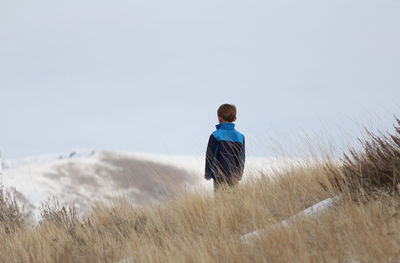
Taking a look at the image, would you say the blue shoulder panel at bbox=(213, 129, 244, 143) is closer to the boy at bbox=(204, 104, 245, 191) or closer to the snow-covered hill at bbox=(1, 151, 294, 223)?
the boy at bbox=(204, 104, 245, 191)

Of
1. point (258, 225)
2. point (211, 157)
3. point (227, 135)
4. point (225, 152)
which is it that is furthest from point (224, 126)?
point (258, 225)

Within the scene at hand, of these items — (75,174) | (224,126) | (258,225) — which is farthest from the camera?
(75,174)

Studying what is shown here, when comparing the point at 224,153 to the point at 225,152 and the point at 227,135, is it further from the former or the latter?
the point at 227,135

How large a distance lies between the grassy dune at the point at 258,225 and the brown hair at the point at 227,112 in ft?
3.34

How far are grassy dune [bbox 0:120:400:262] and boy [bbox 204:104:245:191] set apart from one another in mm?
318

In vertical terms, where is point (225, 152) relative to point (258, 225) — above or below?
above

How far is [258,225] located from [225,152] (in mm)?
1967

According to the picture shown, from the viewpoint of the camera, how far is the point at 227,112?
6.72 meters

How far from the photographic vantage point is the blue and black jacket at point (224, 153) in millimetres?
6641

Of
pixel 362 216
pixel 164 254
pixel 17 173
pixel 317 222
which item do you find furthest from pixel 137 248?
pixel 17 173

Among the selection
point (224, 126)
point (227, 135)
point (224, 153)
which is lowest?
point (224, 153)

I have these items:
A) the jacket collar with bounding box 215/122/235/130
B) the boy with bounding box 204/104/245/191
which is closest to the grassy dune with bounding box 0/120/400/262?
the boy with bounding box 204/104/245/191

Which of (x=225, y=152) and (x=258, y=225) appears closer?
(x=258, y=225)

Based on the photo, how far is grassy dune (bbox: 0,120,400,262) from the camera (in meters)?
3.80
